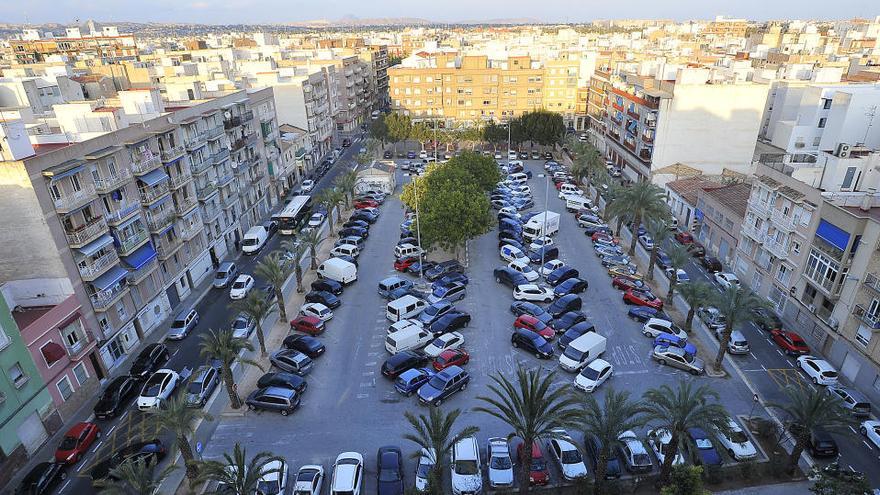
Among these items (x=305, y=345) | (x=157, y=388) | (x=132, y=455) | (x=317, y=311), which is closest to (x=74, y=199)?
(x=157, y=388)

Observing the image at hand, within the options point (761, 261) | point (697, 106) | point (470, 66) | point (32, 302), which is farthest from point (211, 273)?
point (470, 66)

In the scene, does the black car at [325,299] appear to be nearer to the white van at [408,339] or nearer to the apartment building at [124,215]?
the white van at [408,339]

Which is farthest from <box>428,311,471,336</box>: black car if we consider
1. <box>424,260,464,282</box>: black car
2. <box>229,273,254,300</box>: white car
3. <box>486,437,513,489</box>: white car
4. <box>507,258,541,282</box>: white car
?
<box>229,273,254,300</box>: white car

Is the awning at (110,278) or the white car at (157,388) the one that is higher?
the awning at (110,278)

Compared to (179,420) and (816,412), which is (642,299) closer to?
(816,412)

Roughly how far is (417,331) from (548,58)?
93.9 m

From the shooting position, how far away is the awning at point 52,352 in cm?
2938

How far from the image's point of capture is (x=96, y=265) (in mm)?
33875

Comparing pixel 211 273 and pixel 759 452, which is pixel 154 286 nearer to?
pixel 211 273

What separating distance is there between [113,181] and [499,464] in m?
34.2

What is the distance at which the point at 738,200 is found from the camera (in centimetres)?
5162

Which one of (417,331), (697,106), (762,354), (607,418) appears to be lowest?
(762,354)

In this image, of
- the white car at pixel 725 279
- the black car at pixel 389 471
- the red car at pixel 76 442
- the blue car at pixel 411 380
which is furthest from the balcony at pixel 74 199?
the white car at pixel 725 279

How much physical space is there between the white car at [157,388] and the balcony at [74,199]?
1261 cm
